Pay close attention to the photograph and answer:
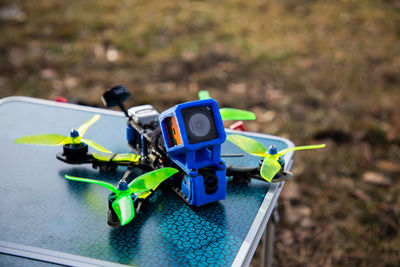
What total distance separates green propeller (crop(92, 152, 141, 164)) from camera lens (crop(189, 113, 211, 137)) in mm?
293

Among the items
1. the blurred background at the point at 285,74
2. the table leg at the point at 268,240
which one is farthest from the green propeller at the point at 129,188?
the blurred background at the point at 285,74

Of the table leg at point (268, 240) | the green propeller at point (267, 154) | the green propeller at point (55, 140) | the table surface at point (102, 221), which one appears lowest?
the table leg at point (268, 240)

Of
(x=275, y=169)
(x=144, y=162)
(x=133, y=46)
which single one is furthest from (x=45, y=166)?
(x=133, y=46)

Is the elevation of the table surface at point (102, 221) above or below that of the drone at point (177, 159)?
below

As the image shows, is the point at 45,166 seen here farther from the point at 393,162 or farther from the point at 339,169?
the point at 393,162

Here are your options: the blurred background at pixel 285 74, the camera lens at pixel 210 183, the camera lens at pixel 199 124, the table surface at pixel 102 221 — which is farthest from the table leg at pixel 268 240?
the camera lens at pixel 199 124

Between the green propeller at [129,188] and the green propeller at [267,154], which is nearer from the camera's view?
the green propeller at [129,188]

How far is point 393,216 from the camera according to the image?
2.46m

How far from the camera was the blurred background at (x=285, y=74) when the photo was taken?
247 centimetres

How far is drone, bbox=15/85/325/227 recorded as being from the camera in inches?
50.1

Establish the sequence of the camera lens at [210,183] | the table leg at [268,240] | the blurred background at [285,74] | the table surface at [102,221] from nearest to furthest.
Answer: the table surface at [102,221]
the camera lens at [210,183]
the table leg at [268,240]
the blurred background at [285,74]

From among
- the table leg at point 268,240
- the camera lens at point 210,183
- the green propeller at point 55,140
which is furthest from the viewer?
the table leg at point 268,240

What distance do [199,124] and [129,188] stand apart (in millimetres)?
248

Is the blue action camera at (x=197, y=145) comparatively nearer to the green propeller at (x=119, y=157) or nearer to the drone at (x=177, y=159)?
the drone at (x=177, y=159)
